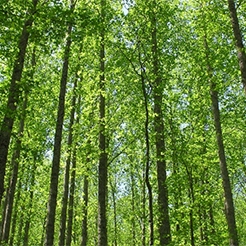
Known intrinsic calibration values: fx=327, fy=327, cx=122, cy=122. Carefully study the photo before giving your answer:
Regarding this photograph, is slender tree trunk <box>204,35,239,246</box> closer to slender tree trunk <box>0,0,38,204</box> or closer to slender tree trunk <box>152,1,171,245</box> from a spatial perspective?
slender tree trunk <box>152,1,171,245</box>

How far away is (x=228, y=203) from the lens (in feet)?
45.6

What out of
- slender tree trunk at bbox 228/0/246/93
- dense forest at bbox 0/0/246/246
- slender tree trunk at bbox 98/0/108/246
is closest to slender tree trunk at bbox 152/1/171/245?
dense forest at bbox 0/0/246/246

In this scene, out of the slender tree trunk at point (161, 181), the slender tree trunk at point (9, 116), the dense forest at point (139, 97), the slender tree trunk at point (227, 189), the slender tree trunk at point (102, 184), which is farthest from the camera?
the slender tree trunk at point (102, 184)

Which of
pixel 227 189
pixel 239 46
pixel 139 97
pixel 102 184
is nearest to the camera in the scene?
pixel 239 46

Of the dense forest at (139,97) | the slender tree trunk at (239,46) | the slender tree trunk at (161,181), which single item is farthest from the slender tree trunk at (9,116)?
the slender tree trunk at (239,46)

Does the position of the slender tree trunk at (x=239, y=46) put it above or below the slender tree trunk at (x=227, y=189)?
above

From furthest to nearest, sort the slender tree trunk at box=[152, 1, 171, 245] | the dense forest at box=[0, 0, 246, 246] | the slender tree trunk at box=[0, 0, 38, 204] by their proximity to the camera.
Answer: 1. the slender tree trunk at box=[152, 1, 171, 245]
2. the dense forest at box=[0, 0, 246, 246]
3. the slender tree trunk at box=[0, 0, 38, 204]

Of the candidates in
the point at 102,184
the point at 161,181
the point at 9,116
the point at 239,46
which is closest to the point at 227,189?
the point at 161,181

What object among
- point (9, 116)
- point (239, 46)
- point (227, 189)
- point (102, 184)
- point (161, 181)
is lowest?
point (227, 189)

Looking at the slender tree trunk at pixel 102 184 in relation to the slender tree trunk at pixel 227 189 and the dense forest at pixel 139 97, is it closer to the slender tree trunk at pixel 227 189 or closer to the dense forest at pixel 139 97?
the dense forest at pixel 139 97

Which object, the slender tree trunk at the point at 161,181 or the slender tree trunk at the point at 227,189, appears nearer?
the slender tree trunk at the point at 161,181

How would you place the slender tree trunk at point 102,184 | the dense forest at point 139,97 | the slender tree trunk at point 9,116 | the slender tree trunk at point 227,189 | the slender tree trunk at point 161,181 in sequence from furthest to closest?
the slender tree trunk at point 102,184 → the slender tree trunk at point 227,189 → the slender tree trunk at point 161,181 → the dense forest at point 139,97 → the slender tree trunk at point 9,116

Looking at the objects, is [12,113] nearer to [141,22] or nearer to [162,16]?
[141,22]

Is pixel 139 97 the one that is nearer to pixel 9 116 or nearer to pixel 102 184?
pixel 102 184
